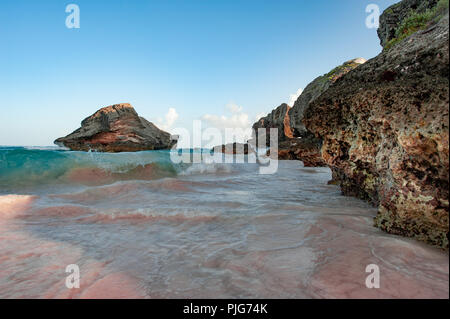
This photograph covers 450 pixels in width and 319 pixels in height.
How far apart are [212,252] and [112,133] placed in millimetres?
22202

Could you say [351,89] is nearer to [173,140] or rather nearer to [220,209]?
[220,209]

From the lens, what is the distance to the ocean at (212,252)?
63.3 inches

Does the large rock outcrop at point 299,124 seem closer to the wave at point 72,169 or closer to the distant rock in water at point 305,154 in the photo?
the distant rock in water at point 305,154

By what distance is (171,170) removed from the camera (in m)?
10.7

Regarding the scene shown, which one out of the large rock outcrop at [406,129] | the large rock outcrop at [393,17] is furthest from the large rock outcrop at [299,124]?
the large rock outcrop at [406,129]

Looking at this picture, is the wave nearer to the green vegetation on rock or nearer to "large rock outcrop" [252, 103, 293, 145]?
the green vegetation on rock

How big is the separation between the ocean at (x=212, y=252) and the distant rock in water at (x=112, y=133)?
1847 cm

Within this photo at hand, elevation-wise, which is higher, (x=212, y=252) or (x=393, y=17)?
(x=393, y=17)

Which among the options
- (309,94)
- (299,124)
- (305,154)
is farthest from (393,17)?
(299,124)

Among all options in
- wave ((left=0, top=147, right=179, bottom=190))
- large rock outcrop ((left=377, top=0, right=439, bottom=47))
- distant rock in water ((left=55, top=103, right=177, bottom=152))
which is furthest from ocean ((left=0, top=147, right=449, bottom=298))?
distant rock in water ((left=55, top=103, right=177, bottom=152))

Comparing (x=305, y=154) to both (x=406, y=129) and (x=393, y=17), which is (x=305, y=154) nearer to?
(x=393, y=17)

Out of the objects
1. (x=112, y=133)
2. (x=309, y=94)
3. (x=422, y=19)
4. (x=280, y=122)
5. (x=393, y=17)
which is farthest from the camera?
(x=280, y=122)

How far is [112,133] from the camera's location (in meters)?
21.6
